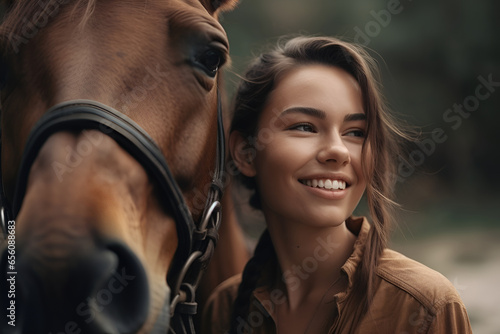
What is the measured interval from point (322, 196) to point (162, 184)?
506 millimetres

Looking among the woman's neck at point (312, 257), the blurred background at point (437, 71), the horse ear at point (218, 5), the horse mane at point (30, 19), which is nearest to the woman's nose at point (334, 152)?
the woman's neck at point (312, 257)

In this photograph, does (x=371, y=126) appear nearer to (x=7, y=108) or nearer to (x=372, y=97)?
(x=372, y=97)

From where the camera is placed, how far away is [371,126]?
1636 millimetres

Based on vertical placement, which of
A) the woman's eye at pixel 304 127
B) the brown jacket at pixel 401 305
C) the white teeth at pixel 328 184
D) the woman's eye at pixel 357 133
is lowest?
the brown jacket at pixel 401 305

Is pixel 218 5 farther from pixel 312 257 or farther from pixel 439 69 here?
pixel 439 69

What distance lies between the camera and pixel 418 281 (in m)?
1.46

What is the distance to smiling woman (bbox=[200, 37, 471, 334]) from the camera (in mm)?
1508

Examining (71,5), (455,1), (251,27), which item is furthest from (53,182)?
(455,1)

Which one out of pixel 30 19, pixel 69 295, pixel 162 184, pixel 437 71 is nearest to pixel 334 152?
pixel 162 184

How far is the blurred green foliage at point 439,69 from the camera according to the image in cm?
734

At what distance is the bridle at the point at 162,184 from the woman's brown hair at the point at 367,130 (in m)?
0.16

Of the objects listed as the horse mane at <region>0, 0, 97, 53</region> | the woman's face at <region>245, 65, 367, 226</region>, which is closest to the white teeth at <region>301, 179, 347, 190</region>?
the woman's face at <region>245, 65, 367, 226</region>

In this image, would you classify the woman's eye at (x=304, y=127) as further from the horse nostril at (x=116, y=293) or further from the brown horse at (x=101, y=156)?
the horse nostril at (x=116, y=293)

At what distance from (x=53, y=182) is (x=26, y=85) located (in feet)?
1.33
